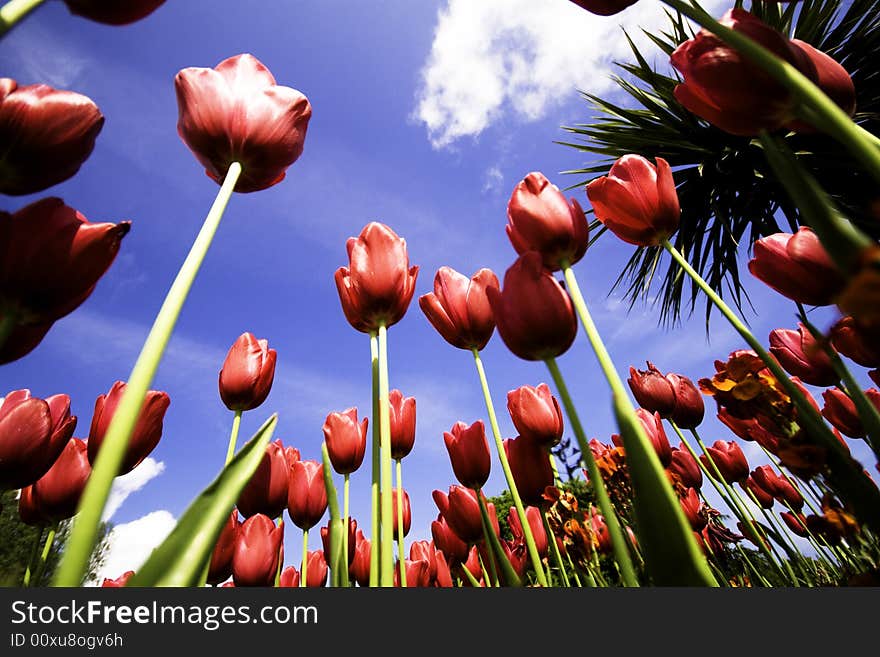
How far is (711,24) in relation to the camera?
384mm

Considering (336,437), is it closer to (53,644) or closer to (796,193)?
Answer: (53,644)

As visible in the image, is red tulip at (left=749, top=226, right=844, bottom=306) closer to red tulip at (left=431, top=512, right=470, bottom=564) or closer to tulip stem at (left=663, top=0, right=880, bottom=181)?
tulip stem at (left=663, top=0, right=880, bottom=181)

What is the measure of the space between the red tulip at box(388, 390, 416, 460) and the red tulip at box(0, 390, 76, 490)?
647 millimetres

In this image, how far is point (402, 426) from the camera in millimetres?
1195

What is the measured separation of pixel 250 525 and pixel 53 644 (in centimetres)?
72

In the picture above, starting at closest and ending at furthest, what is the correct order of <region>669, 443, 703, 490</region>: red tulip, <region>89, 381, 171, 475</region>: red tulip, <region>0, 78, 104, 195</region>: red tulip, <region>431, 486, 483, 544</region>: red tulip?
<region>0, 78, 104, 195</region>: red tulip < <region>89, 381, 171, 475</region>: red tulip < <region>431, 486, 483, 544</region>: red tulip < <region>669, 443, 703, 490</region>: red tulip

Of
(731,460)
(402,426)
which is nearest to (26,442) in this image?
(402,426)

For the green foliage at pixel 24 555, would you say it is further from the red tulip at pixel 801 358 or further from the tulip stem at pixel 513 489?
the red tulip at pixel 801 358

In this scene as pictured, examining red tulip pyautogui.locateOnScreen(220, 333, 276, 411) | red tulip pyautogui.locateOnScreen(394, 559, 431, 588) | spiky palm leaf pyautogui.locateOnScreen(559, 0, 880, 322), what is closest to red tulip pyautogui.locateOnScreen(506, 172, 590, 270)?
red tulip pyautogui.locateOnScreen(220, 333, 276, 411)

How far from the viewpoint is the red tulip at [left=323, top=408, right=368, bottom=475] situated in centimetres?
114

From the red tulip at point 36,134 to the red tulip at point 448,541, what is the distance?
1.20 m

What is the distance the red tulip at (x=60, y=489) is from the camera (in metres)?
0.86

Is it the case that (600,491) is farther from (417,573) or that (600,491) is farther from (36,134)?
(417,573)

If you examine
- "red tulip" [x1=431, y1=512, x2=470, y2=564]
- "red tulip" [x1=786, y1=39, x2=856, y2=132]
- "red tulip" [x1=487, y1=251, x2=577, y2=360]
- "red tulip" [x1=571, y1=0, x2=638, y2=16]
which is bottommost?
"red tulip" [x1=487, y1=251, x2=577, y2=360]
